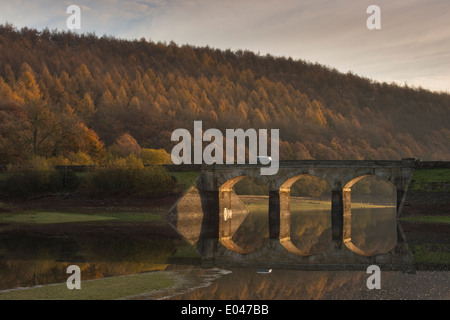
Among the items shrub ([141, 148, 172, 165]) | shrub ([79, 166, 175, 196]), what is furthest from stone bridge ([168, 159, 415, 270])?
shrub ([141, 148, 172, 165])

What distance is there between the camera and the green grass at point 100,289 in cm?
2889

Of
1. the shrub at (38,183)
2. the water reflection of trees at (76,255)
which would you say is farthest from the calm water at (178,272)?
the shrub at (38,183)

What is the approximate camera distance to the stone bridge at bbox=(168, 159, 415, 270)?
49.1 meters

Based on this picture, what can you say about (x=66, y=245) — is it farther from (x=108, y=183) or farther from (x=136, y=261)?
(x=108, y=183)

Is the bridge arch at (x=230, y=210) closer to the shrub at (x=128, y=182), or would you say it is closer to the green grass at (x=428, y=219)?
the shrub at (x=128, y=182)

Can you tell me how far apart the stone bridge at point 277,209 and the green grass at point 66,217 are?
407cm

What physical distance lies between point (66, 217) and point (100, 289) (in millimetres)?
50445

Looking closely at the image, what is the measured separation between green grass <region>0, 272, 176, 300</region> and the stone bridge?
39.6 ft

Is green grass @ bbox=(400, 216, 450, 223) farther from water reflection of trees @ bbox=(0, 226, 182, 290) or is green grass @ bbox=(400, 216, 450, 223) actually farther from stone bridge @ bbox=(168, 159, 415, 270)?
water reflection of trees @ bbox=(0, 226, 182, 290)

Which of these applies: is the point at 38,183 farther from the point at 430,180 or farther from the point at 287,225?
the point at 430,180
